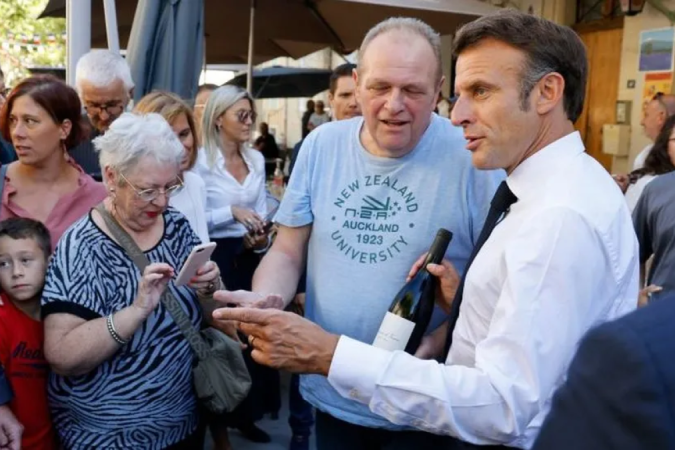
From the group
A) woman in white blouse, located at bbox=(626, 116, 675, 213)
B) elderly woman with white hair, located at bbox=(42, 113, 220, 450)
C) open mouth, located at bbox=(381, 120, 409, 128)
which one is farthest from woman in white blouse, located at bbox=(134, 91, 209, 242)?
woman in white blouse, located at bbox=(626, 116, 675, 213)

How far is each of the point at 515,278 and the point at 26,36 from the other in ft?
73.7

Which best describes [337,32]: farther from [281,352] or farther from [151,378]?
[281,352]

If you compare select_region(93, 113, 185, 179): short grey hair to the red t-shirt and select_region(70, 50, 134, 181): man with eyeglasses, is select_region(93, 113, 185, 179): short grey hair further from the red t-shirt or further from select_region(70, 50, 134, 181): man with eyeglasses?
select_region(70, 50, 134, 181): man with eyeglasses

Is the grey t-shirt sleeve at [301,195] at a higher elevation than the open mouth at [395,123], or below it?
below

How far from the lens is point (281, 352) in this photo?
1555mm

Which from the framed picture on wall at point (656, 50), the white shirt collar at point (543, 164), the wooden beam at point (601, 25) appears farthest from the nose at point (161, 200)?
the wooden beam at point (601, 25)

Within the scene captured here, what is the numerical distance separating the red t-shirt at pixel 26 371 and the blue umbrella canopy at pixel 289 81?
396 inches

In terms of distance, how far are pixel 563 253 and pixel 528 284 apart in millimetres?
87

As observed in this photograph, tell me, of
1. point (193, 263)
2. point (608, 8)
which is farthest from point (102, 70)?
point (608, 8)

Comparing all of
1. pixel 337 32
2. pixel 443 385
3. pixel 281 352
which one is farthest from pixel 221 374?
pixel 337 32

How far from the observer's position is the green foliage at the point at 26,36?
1820 centimetres

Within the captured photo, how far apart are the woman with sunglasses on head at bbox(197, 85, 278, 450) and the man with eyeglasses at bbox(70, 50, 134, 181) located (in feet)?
1.83

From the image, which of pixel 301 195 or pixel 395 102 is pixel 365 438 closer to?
pixel 301 195

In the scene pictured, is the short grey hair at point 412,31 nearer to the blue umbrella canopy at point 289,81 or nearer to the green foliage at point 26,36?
the blue umbrella canopy at point 289,81
